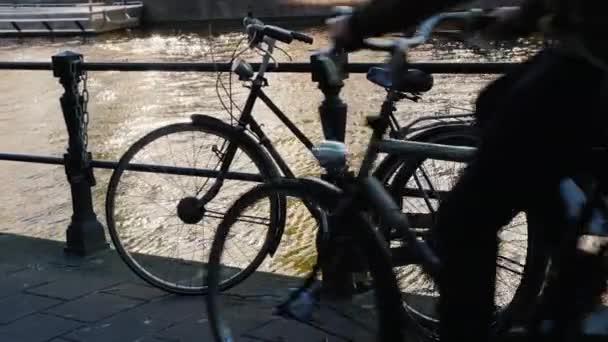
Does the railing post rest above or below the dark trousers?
below

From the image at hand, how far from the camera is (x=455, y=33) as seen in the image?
2740mm

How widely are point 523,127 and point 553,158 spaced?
105mm

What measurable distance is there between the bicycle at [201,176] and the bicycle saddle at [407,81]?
0.54 metres

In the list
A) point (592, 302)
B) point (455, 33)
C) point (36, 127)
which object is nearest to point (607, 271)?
point (592, 302)

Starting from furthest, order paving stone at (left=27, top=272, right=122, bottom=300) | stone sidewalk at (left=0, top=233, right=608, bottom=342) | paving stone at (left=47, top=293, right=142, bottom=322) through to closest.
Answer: paving stone at (left=27, top=272, right=122, bottom=300) → paving stone at (left=47, top=293, right=142, bottom=322) → stone sidewalk at (left=0, top=233, right=608, bottom=342)

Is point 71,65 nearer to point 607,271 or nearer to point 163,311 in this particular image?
point 163,311

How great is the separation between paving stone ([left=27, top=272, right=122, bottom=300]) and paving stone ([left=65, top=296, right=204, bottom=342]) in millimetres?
383

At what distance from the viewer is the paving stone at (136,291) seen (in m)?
4.26

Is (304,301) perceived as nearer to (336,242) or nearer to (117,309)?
(336,242)

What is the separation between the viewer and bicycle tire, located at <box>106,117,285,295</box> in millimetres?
3895

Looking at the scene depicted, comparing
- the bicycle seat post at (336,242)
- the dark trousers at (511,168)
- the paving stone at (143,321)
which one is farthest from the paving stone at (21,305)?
the dark trousers at (511,168)

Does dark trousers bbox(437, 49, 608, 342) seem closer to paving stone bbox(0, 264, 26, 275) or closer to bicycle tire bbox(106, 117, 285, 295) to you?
bicycle tire bbox(106, 117, 285, 295)

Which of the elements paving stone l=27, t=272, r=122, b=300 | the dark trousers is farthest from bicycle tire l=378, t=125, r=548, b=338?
paving stone l=27, t=272, r=122, b=300

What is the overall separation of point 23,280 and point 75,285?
289 millimetres
